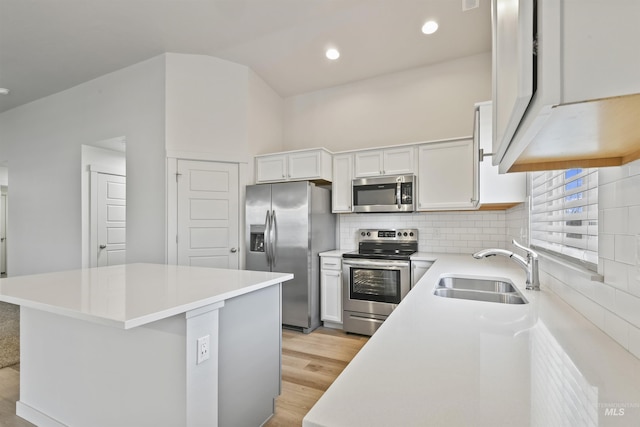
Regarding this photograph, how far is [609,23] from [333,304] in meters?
3.43

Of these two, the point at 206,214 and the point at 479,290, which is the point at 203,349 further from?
the point at 206,214

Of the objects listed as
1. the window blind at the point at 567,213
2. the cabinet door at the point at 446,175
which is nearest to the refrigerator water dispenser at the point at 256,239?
the cabinet door at the point at 446,175

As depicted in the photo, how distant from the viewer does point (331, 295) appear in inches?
141

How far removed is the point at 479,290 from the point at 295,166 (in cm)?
249

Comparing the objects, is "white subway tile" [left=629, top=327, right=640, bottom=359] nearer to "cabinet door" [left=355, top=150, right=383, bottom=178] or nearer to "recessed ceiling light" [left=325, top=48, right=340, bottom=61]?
"cabinet door" [left=355, top=150, right=383, bottom=178]

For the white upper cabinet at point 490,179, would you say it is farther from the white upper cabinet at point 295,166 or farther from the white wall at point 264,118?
the white wall at point 264,118

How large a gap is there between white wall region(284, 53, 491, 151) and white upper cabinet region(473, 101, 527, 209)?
1475mm

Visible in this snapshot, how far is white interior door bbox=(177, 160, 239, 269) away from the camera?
11.7 feet

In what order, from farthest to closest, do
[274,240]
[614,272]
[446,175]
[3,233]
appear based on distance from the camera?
[3,233]
[274,240]
[446,175]
[614,272]

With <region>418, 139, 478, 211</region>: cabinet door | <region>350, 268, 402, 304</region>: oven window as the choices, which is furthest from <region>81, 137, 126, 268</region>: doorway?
<region>418, 139, 478, 211</region>: cabinet door

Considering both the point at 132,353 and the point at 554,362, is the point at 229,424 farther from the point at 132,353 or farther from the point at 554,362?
the point at 554,362

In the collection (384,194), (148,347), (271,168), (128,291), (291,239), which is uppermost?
(271,168)

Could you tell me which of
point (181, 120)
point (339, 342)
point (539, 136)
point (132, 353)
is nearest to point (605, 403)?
point (539, 136)

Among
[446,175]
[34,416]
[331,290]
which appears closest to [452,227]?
[446,175]
